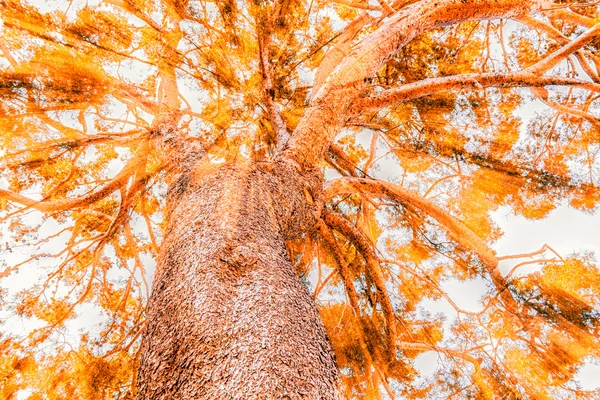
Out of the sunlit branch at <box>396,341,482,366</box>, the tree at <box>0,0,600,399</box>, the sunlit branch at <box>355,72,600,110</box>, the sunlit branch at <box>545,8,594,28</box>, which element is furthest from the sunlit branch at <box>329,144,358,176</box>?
the sunlit branch at <box>545,8,594,28</box>

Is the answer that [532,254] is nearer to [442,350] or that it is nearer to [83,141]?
[442,350]

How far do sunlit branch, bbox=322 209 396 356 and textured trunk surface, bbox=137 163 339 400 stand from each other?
931 millimetres

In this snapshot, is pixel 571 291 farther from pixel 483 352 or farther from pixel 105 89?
pixel 105 89

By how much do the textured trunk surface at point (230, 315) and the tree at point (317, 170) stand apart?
19 millimetres

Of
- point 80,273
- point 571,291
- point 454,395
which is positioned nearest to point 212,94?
point 80,273

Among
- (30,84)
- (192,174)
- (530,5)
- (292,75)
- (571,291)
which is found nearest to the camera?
(192,174)

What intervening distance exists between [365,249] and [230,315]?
5.49 feet

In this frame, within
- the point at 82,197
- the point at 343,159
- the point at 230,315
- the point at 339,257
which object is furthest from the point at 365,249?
the point at 82,197

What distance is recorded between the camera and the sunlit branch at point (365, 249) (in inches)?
83.4

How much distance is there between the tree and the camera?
5.57 ft

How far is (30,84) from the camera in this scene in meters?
→ 2.23

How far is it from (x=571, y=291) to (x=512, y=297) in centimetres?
41

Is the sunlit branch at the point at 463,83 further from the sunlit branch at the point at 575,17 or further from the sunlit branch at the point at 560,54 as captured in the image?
the sunlit branch at the point at 575,17

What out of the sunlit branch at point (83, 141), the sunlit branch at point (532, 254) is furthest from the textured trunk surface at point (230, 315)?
the sunlit branch at point (532, 254)
